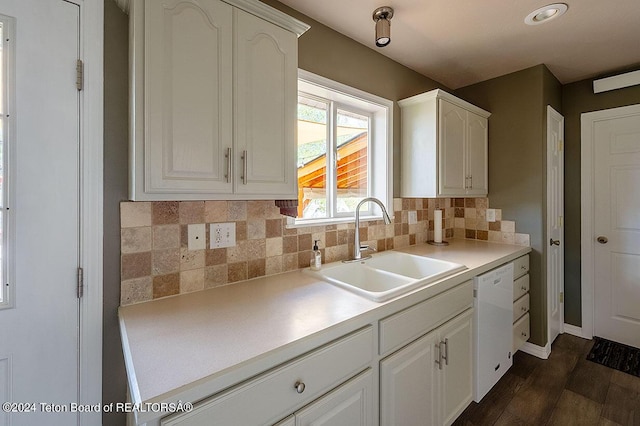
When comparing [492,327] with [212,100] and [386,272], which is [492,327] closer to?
[386,272]

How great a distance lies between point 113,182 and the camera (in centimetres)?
112

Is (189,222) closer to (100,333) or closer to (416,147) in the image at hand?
(100,333)

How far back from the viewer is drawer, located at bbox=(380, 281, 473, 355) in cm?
117

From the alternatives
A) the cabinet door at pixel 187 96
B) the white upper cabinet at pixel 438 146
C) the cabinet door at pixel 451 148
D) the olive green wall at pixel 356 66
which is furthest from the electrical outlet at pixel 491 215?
the cabinet door at pixel 187 96

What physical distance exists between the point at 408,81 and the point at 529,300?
81.6 inches

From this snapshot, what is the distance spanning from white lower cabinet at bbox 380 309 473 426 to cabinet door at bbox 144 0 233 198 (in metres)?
1.05

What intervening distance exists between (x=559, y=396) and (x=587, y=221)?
61.9 inches

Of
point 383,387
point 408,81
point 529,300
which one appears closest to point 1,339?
point 383,387

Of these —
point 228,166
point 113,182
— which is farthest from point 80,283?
point 228,166

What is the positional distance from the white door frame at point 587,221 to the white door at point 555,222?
5.7 inches

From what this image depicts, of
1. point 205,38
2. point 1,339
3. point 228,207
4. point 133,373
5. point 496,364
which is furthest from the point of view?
point 496,364

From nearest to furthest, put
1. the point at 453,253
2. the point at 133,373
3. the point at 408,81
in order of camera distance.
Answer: the point at 133,373 → the point at 453,253 → the point at 408,81

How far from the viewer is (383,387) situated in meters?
1.15

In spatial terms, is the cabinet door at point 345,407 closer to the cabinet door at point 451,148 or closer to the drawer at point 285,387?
the drawer at point 285,387
